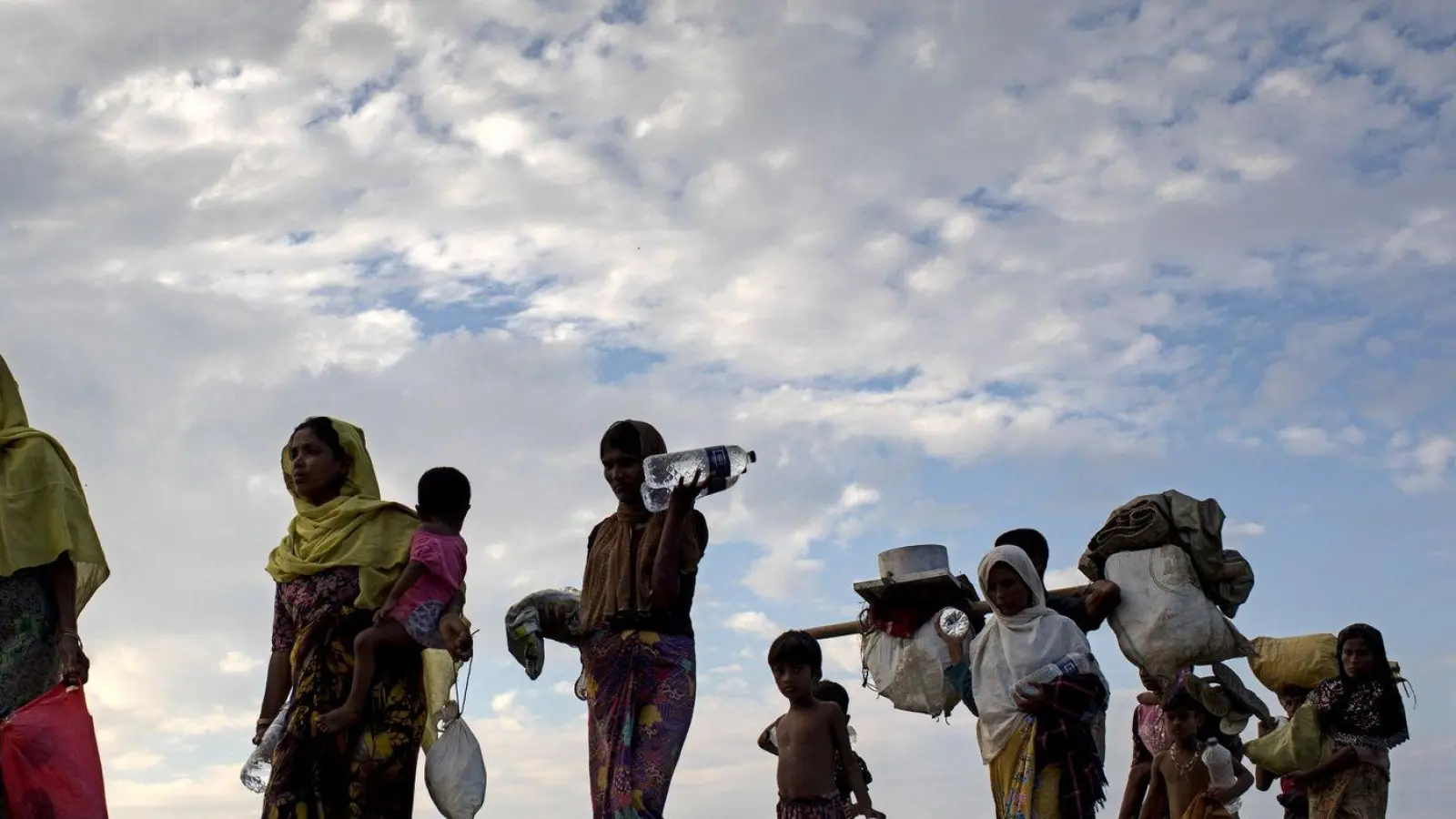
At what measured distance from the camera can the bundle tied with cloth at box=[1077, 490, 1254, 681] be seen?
6.64 m

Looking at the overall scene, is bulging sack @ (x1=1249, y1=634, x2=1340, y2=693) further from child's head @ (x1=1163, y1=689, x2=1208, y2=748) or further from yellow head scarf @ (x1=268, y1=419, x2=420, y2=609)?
yellow head scarf @ (x1=268, y1=419, x2=420, y2=609)

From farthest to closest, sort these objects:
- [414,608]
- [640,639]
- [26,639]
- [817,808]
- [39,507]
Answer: [817,808], [640,639], [414,608], [39,507], [26,639]

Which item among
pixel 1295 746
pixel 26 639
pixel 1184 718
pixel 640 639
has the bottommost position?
pixel 1295 746

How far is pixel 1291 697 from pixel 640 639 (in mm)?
4000

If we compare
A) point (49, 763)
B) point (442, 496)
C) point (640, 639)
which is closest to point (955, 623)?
point (640, 639)

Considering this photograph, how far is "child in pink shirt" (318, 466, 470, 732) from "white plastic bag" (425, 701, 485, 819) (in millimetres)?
325

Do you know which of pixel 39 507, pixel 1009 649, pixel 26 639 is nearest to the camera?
pixel 26 639

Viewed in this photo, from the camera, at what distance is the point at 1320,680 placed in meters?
7.82

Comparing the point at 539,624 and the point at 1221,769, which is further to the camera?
the point at 1221,769

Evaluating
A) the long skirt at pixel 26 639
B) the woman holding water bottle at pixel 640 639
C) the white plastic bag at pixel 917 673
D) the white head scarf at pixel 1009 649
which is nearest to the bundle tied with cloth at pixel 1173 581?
the white head scarf at pixel 1009 649

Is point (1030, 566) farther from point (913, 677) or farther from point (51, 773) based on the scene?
point (51, 773)

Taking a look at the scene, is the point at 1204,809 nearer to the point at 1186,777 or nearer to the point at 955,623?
the point at 1186,777

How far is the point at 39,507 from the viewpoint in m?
5.49

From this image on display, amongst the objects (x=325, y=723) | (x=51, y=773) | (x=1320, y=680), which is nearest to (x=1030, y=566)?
(x=1320, y=680)
